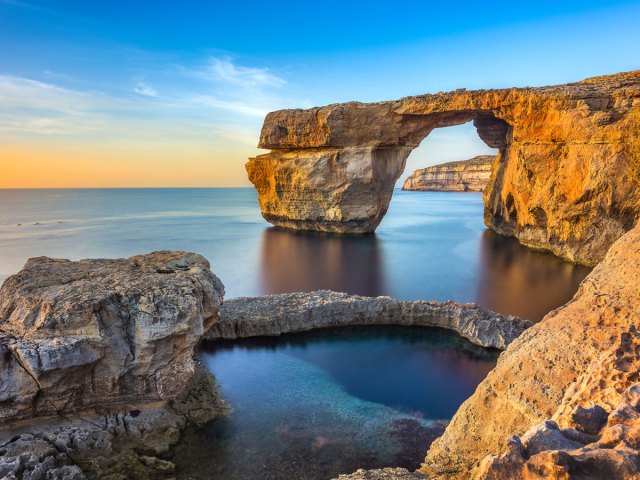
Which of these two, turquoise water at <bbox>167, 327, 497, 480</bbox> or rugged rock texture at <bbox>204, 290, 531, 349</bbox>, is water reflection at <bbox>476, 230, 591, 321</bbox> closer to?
rugged rock texture at <bbox>204, 290, 531, 349</bbox>

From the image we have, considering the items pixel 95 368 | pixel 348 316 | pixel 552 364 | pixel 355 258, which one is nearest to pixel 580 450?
pixel 552 364

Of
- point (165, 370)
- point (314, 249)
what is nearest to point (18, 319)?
point (165, 370)

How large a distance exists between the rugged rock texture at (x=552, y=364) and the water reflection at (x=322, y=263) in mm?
12032

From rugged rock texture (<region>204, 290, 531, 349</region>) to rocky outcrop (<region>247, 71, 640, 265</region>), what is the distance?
26.0 ft

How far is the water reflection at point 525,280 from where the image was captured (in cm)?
1548

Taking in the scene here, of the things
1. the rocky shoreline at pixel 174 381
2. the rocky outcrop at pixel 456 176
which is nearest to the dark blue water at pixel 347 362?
the rocky shoreline at pixel 174 381

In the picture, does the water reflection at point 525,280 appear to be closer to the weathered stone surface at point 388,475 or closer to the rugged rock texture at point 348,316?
the rugged rock texture at point 348,316

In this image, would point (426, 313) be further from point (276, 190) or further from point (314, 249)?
point (276, 190)

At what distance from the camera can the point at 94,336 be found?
6.70 meters

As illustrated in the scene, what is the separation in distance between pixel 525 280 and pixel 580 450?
17740 mm

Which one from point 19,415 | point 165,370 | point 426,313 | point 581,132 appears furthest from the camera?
point 581,132

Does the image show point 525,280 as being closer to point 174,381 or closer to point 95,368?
point 174,381

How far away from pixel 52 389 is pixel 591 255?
2183cm

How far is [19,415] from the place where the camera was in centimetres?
630
